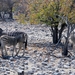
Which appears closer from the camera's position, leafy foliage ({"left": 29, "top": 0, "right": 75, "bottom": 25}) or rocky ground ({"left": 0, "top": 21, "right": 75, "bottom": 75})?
rocky ground ({"left": 0, "top": 21, "right": 75, "bottom": 75})

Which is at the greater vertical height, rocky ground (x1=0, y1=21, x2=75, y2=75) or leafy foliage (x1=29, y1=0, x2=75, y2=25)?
leafy foliage (x1=29, y1=0, x2=75, y2=25)

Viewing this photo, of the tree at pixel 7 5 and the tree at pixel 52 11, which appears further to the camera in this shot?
the tree at pixel 7 5

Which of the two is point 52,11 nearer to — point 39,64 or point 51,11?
point 51,11

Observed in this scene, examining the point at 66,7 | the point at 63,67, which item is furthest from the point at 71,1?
the point at 63,67

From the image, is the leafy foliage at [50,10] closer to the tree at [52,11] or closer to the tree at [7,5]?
the tree at [52,11]

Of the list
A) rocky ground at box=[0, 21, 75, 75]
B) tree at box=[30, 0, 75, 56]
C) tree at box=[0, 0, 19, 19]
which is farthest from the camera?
tree at box=[0, 0, 19, 19]

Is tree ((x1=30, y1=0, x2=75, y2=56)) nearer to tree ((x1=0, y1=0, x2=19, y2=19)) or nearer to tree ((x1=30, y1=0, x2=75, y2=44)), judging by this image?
tree ((x1=30, y1=0, x2=75, y2=44))

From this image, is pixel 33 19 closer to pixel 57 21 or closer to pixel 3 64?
pixel 57 21

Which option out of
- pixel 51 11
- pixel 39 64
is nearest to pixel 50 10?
pixel 51 11

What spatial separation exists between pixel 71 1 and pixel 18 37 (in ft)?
15.1

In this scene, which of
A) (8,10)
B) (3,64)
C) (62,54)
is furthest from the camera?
(8,10)

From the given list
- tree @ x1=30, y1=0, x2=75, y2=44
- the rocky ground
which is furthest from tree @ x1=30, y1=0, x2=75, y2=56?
the rocky ground

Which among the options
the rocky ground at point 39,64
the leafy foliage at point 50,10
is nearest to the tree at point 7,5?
the leafy foliage at point 50,10

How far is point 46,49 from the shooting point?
17.6 m
